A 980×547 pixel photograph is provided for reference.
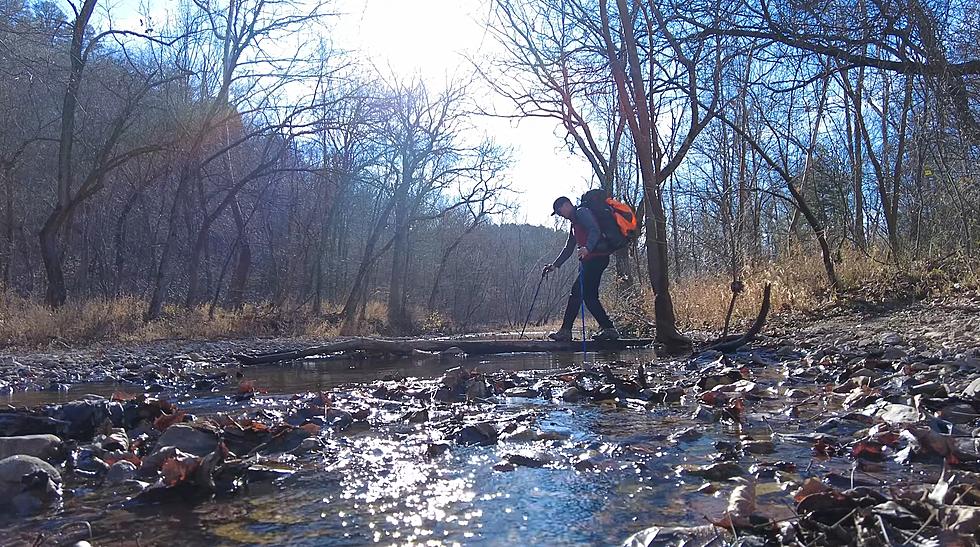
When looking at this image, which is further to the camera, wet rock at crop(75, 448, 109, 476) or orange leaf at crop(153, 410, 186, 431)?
orange leaf at crop(153, 410, 186, 431)

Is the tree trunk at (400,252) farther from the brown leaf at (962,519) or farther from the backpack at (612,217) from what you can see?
the brown leaf at (962,519)

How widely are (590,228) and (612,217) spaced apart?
0.38 meters

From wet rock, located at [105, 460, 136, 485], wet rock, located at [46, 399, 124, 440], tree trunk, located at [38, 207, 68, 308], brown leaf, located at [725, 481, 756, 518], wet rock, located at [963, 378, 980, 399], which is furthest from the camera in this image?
tree trunk, located at [38, 207, 68, 308]

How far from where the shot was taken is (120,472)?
2.70 m

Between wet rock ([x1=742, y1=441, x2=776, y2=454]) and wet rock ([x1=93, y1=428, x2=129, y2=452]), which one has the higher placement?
wet rock ([x1=742, y1=441, x2=776, y2=454])

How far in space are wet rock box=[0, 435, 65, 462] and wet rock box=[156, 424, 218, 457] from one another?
18.5 inches

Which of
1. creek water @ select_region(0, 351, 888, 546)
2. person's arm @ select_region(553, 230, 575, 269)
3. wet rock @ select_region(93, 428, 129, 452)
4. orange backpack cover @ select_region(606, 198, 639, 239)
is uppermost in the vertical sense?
orange backpack cover @ select_region(606, 198, 639, 239)

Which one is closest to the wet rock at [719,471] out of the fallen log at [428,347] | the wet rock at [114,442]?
the wet rock at [114,442]

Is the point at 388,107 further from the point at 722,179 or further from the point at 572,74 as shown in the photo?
the point at 572,74

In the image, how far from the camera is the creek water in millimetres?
2004

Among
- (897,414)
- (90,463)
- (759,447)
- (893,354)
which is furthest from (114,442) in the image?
(893,354)

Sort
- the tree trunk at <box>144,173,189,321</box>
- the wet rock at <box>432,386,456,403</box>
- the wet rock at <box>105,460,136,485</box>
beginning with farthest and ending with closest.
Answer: the tree trunk at <box>144,173,189,321</box> → the wet rock at <box>432,386,456,403</box> → the wet rock at <box>105,460,136,485</box>

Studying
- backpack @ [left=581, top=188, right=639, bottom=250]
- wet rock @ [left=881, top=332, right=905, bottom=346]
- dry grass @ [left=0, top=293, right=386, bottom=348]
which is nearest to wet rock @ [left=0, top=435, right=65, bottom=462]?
wet rock @ [left=881, top=332, right=905, bottom=346]

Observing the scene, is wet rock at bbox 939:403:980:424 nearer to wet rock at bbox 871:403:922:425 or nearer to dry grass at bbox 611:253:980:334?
wet rock at bbox 871:403:922:425
